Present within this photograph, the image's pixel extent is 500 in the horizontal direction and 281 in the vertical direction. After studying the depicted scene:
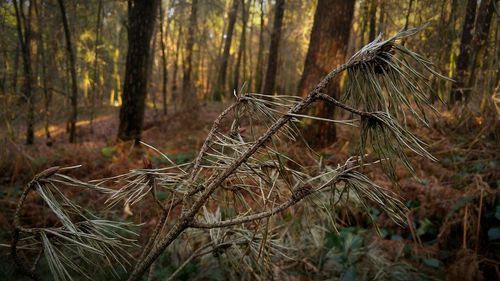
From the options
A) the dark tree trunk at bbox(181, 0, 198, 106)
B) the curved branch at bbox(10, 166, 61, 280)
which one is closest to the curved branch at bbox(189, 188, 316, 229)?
the curved branch at bbox(10, 166, 61, 280)

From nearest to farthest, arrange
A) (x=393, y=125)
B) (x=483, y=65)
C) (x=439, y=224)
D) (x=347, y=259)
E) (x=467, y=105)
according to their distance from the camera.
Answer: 1. (x=393, y=125)
2. (x=347, y=259)
3. (x=439, y=224)
4. (x=467, y=105)
5. (x=483, y=65)

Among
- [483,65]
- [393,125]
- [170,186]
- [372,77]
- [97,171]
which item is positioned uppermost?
[483,65]

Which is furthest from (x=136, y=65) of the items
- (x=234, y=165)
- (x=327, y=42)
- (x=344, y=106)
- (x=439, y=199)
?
(x=344, y=106)

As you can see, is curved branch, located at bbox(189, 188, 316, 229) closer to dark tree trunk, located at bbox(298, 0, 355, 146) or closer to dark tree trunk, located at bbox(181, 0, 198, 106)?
dark tree trunk, located at bbox(298, 0, 355, 146)

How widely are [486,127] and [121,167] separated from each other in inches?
193

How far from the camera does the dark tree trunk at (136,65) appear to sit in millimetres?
6148

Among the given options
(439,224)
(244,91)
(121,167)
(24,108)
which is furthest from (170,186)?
(24,108)

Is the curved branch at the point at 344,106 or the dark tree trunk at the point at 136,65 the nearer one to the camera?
the curved branch at the point at 344,106

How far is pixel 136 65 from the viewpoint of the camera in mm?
6277

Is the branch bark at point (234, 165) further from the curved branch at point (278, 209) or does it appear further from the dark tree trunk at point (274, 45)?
the dark tree trunk at point (274, 45)

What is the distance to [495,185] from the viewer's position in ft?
10.9

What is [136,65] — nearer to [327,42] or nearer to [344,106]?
[327,42]

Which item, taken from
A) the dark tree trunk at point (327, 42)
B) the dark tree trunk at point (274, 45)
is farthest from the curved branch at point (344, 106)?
the dark tree trunk at point (274, 45)

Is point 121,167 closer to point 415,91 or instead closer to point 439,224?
point 439,224
